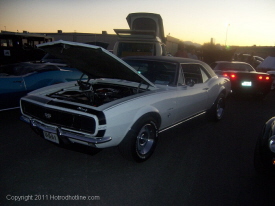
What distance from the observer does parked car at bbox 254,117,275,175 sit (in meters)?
2.73

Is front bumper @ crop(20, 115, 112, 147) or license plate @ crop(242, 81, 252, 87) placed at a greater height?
license plate @ crop(242, 81, 252, 87)

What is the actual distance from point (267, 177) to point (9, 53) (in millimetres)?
9535

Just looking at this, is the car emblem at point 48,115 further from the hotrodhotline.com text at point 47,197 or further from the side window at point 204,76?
the side window at point 204,76

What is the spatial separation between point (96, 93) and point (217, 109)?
3.19 meters

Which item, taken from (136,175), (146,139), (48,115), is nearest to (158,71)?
(146,139)

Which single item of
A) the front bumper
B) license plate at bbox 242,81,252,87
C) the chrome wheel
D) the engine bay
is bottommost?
the chrome wheel

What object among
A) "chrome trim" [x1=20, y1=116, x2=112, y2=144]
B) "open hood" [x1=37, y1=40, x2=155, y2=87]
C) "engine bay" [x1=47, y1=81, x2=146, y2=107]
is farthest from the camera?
"engine bay" [x1=47, y1=81, x2=146, y2=107]

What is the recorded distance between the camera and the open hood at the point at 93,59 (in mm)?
2830

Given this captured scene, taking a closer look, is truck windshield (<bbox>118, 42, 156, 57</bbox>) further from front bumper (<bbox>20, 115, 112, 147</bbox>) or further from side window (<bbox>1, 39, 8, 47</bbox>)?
front bumper (<bbox>20, 115, 112, 147</bbox>)

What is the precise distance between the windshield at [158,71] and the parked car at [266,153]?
1611 mm

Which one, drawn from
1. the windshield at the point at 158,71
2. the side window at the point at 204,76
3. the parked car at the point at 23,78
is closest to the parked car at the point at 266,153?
the windshield at the point at 158,71

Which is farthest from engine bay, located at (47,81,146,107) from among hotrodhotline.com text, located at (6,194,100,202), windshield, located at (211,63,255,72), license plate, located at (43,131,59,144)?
windshield, located at (211,63,255,72)

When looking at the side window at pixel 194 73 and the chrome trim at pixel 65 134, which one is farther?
the side window at pixel 194 73

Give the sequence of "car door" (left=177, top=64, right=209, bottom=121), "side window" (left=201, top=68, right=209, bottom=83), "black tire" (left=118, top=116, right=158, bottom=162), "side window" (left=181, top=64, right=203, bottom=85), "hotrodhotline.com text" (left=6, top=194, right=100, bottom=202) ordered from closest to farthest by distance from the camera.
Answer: "hotrodhotline.com text" (left=6, top=194, right=100, bottom=202) < "black tire" (left=118, top=116, right=158, bottom=162) < "car door" (left=177, top=64, right=209, bottom=121) < "side window" (left=181, top=64, right=203, bottom=85) < "side window" (left=201, top=68, right=209, bottom=83)
